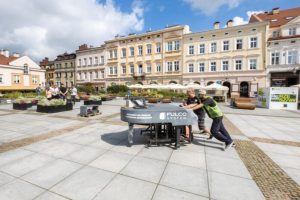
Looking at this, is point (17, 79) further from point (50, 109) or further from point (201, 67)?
point (201, 67)

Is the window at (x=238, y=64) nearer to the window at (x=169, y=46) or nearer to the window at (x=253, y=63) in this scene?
the window at (x=253, y=63)

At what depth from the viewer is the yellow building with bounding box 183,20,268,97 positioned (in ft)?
89.5

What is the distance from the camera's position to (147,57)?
3578 cm

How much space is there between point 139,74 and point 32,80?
26404 millimetres

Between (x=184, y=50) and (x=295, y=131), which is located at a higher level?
(x=184, y=50)

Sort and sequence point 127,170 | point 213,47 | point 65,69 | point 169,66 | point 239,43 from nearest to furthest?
point 127,170
point 239,43
point 213,47
point 169,66
point 65,69

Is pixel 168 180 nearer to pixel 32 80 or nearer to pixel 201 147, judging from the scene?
pixel 201 147

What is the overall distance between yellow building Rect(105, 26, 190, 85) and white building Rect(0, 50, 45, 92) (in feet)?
58.3

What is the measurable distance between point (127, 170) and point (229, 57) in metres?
30.1

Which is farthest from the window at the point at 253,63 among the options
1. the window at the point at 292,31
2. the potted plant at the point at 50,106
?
the potted plant at the point at 50,106

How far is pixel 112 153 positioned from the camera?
15.9 feet

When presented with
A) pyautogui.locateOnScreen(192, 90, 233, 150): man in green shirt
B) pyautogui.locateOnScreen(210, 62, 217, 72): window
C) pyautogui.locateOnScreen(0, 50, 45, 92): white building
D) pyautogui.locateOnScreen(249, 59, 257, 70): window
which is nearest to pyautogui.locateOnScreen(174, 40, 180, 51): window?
pyautogui.locateOnScreen(210, 62, 217, 72): window

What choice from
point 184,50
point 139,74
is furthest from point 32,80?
point 184,50

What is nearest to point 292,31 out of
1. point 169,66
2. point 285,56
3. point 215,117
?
point 285,56
